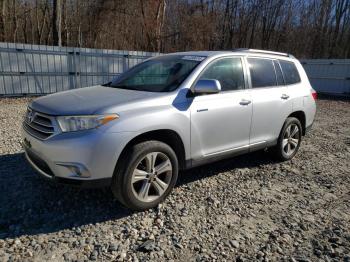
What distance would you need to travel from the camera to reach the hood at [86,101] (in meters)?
2.96

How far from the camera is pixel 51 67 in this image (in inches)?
441

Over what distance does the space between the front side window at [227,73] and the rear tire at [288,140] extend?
4.39 feet

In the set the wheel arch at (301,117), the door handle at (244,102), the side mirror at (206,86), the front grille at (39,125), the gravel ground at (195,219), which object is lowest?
the gravel ground at (195,219)

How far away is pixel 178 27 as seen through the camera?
74.5ft

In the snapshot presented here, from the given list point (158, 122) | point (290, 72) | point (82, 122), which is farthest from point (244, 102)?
point (82, 122)

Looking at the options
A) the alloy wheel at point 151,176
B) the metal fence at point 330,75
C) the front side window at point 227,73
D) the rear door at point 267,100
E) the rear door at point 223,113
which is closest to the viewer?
the alloy wheel at point 151,176

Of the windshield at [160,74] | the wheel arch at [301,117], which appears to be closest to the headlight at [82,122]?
the windshield at [160,74]

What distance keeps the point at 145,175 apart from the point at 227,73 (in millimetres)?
1831

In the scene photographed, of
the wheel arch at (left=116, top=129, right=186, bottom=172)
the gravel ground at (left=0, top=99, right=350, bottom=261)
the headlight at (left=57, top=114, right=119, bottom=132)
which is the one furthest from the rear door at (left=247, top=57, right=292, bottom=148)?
the headlight at (left=57, top=114, right=119, bottom=132)

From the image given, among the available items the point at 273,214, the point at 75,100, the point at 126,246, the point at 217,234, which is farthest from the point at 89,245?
the point at 273,214

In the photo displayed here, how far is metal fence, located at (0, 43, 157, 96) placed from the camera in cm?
1026

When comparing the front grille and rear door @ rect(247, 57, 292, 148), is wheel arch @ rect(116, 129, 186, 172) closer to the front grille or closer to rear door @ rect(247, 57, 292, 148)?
the front grille

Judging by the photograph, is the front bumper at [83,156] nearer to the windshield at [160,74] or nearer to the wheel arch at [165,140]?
the wheel arch at [165,140]

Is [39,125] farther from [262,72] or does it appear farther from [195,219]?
[262,72]
